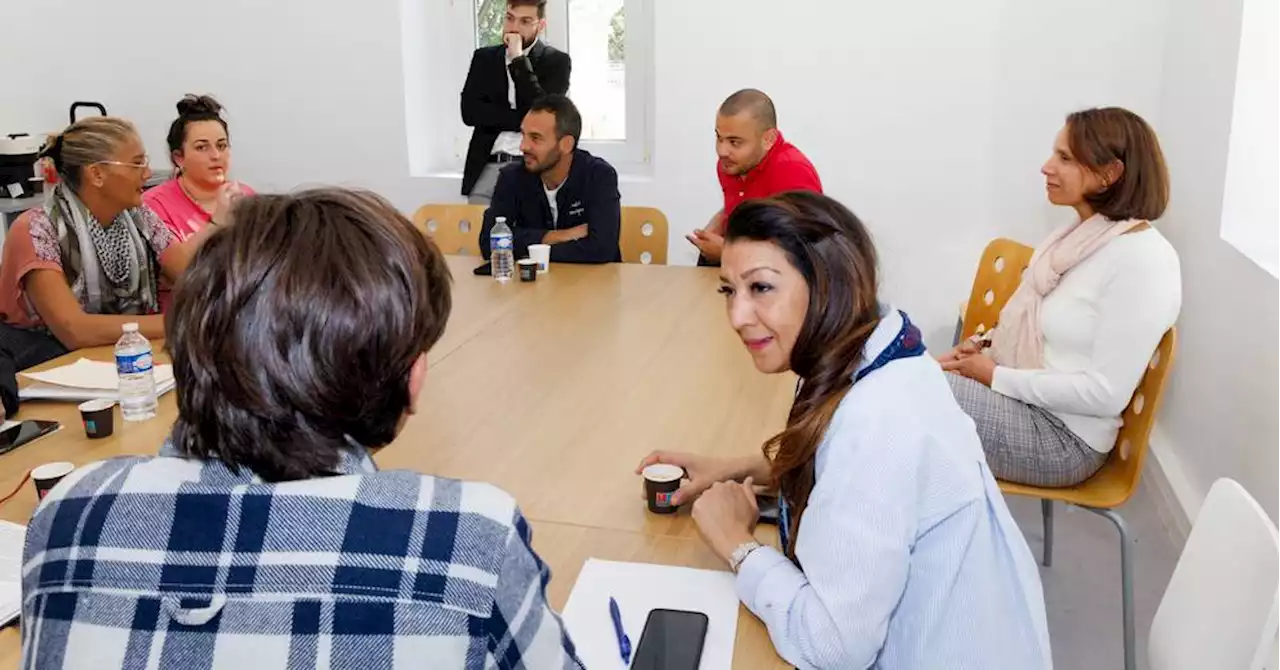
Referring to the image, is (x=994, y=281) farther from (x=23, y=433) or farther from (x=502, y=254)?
(x=23, y=433)

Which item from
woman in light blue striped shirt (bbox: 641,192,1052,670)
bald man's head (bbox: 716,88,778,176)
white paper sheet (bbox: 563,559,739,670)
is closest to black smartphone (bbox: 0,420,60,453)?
white paper sheet (bbox: 563,559,739,670)

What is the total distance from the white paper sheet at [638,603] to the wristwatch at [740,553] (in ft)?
0.11

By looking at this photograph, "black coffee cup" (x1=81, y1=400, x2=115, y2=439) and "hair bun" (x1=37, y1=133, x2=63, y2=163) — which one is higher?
"hair bun" (x1=37, y1=133, x2=63, y2=163)

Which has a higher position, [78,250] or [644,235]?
[78,250]

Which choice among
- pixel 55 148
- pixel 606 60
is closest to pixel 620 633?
pixel 55 148

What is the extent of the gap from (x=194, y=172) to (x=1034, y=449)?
2.79m

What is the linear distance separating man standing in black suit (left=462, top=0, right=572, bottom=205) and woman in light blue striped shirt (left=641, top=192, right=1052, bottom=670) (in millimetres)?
3031

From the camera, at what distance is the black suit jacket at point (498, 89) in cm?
430

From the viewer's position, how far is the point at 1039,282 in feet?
8.29

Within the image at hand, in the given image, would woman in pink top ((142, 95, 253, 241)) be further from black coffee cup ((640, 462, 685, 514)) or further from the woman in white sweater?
the woman in white sweater

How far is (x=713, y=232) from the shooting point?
11.4 feet

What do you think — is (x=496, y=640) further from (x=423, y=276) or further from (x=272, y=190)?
(x=272, y=190)

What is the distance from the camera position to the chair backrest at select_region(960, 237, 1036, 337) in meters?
2.96

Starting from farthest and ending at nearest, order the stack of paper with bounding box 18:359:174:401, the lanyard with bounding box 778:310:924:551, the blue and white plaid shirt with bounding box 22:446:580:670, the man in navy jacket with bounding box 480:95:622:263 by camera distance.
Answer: the man in navy jacket with bounding box 480:95:622:263
the stack of paper with bounding box 18:359:174:401
the lanyard with bounding box 778:310:924:551
the blue and white plaid shirt with bounding box 22:446:580:670
